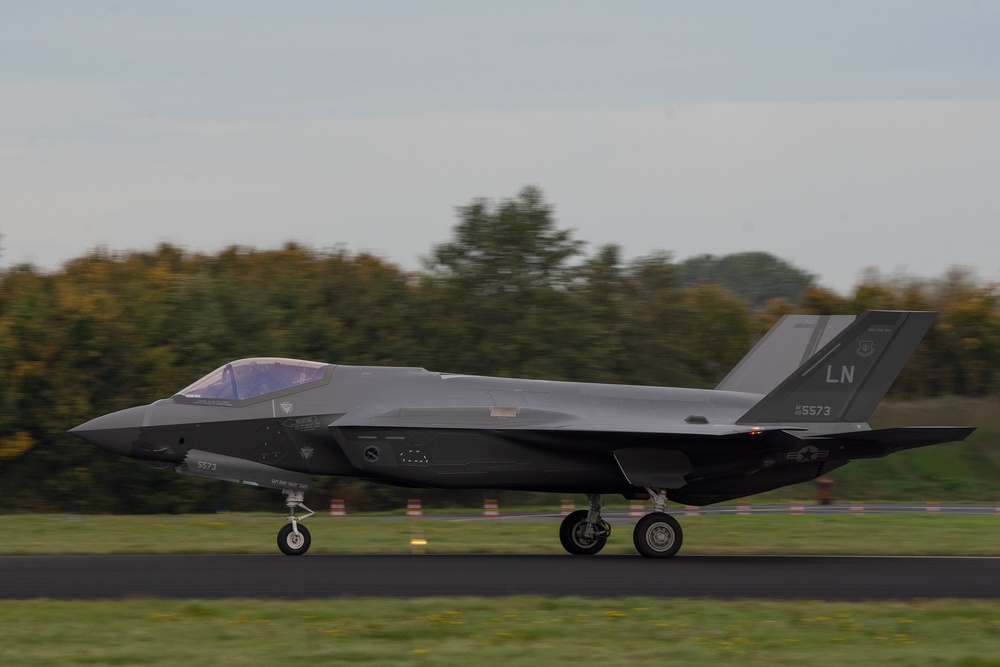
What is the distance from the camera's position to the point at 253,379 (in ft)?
51.9

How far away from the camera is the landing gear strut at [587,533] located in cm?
1645

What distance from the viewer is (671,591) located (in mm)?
12117

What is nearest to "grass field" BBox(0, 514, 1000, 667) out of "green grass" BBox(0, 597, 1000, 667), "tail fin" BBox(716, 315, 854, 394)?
"green grass" BBox(0, 597, 1000, 667)

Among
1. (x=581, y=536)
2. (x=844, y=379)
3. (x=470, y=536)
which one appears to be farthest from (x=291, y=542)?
(x=844, y=379)

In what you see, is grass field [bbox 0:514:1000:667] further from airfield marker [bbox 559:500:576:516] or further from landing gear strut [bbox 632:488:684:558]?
airfield marker [bbox 559:500:576:516]

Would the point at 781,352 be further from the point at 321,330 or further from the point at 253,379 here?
the point at 321,330

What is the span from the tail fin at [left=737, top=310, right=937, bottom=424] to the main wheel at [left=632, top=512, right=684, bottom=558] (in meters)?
1.87

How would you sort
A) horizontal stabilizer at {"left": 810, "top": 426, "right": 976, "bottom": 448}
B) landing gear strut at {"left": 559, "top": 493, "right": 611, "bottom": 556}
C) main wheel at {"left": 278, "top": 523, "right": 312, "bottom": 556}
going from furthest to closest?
landing gear strut at {"left": 559, "top": 493, "right": 611, "bottom": 556}
main wheel at {"left": 278, "top": 523, "right": 312, "bottom": 556}
horizontal stabilizer at {"left": 810, "top": 426, "right": 976, "bottom": 448}

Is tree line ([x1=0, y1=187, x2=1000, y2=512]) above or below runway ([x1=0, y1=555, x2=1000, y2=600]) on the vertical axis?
above

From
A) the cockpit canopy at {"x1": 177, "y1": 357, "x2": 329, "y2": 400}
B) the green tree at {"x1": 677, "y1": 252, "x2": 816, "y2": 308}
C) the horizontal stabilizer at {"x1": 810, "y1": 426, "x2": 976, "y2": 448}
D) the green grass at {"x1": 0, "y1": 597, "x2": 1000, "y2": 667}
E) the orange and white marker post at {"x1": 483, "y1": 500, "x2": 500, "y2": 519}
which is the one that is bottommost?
the green grass at {"x1": 0, "y1": 597, "x2": 1000, "y2": 667}

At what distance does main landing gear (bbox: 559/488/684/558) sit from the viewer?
15.6m

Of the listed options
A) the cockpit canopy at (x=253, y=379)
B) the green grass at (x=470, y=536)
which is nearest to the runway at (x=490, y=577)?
the green grass at (x=470, y=536)

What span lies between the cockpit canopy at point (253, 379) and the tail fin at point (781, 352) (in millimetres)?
6314

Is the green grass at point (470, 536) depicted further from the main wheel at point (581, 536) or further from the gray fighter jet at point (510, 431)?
the gray fighter jet at point (510, 431)
